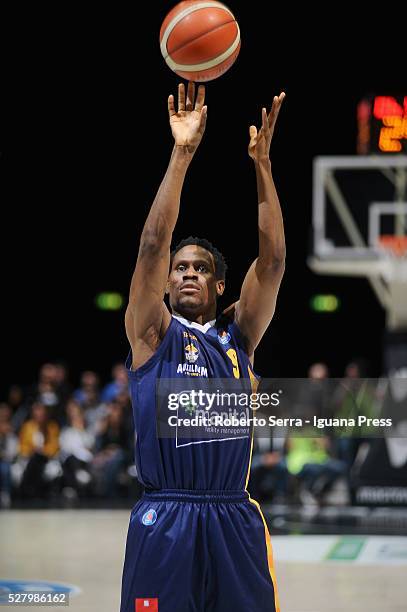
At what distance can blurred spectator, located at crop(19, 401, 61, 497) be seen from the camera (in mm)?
12117

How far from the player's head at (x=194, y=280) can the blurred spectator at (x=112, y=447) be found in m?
8.41

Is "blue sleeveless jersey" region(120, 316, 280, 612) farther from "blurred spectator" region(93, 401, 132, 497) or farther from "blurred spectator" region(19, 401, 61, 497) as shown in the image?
"blurred spectator" region(19, 401, 61, 497)

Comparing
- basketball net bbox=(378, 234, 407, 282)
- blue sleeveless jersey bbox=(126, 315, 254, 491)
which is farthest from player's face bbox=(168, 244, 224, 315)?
basketball net bbox=(378, 234, 407, 282)

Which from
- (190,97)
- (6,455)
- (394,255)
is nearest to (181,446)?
(190,97)

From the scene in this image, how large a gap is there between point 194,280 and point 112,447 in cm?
863

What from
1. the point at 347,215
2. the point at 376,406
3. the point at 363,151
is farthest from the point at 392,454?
the point at 347,215

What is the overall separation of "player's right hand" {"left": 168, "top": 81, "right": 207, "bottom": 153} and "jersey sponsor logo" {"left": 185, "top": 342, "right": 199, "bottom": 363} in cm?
70

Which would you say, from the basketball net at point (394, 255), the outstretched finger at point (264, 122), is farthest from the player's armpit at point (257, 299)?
the basketball net at point (394, 255)

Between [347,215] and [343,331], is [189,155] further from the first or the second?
[343,331]

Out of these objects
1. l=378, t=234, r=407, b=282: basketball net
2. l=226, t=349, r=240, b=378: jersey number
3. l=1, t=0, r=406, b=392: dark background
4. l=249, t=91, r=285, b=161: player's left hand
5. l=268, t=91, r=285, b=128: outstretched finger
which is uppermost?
l=1, t=0, r=406, b=392: dark background

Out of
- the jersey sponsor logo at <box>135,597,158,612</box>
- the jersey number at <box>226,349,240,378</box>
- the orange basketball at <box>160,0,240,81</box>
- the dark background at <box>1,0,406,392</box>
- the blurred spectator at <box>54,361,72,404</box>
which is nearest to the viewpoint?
the jersey sponsor logo at <box>135,597,158,612</box>

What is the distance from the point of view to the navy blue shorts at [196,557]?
10.5 ft

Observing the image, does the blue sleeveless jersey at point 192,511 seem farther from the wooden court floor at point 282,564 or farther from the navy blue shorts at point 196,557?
the wooden court floor at point 282,564

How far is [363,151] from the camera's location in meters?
12.5
